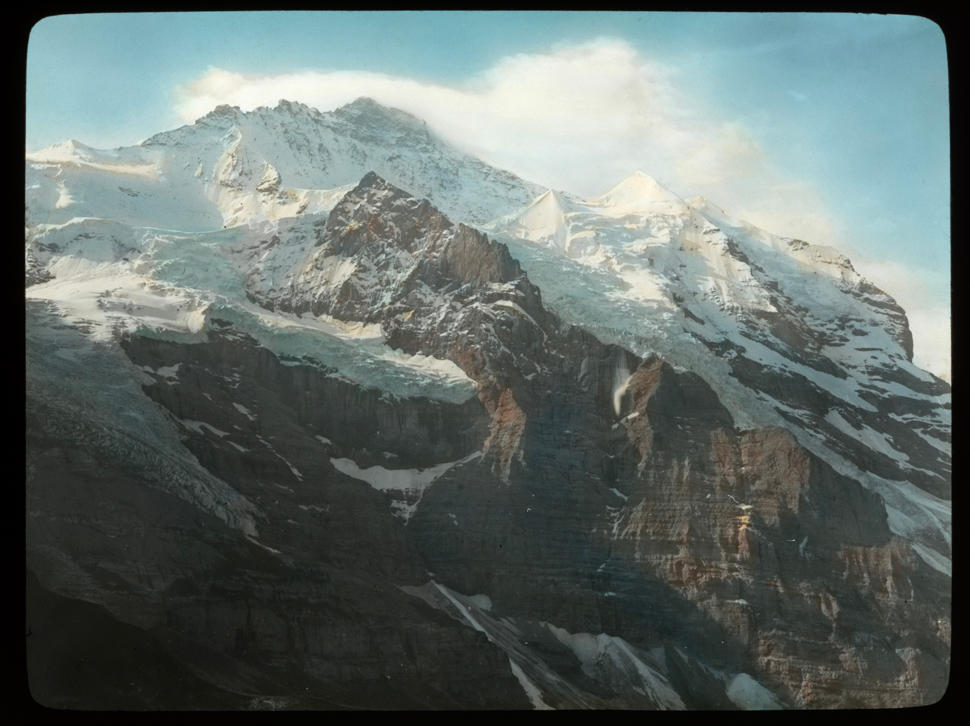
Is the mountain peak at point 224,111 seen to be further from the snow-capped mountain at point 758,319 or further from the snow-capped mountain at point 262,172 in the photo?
the snow-capped mountain at point 758,319

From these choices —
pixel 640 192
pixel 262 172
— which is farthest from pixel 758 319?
pixel 262 172

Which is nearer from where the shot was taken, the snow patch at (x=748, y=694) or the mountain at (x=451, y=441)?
the mountain at (x=451, y=441)

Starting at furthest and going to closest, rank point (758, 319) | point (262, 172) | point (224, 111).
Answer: point (262, 172) → point (758, 319) → point (224, 111)

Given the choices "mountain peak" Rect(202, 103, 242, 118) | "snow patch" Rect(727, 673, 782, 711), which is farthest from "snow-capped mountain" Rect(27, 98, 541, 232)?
"snow patch" Rect(727, 673, 782, 711)

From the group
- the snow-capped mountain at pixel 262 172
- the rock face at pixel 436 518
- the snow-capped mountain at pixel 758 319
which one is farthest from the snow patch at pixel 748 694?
the snow-capped mountain at pixel 262 172

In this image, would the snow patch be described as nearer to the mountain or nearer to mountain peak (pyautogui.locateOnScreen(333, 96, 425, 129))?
the mountain

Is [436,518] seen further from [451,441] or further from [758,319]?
[758,319]
